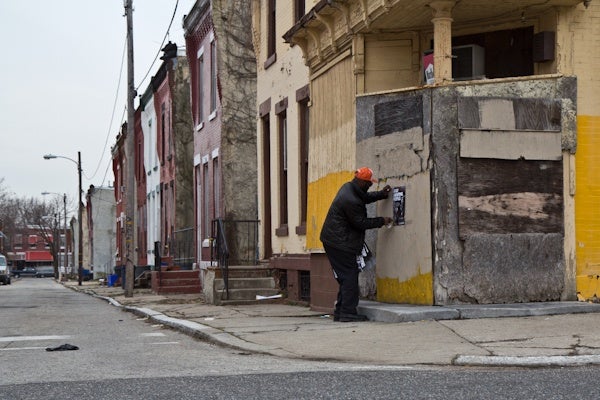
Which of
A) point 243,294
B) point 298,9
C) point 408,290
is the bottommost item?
point 243,294

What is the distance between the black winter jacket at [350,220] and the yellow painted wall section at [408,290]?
836 millimetres

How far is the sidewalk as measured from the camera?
8.70 m

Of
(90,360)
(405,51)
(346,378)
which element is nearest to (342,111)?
(405,51)

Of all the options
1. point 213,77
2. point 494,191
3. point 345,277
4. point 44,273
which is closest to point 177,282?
point 213,77

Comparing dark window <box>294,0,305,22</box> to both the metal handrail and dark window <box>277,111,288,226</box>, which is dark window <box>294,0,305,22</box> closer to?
dark window <box>277,111,288,226</box>

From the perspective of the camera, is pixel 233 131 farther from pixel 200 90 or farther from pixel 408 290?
pixel 408 290

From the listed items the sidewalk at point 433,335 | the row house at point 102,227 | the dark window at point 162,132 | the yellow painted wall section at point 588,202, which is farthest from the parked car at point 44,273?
the yellow painted wall section at point 588,202

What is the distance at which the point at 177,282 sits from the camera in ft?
87.3

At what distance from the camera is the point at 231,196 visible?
936 inches

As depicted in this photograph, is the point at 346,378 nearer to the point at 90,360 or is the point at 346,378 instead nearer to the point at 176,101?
the point at 90,360

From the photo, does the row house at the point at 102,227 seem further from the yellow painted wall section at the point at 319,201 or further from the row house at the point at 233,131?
the yellow painted wall section at the point at 319,201

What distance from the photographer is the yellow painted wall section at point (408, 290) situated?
40.1 feet

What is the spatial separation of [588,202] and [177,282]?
635 inches

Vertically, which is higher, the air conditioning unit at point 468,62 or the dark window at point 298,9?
the dark window at point 298,9
